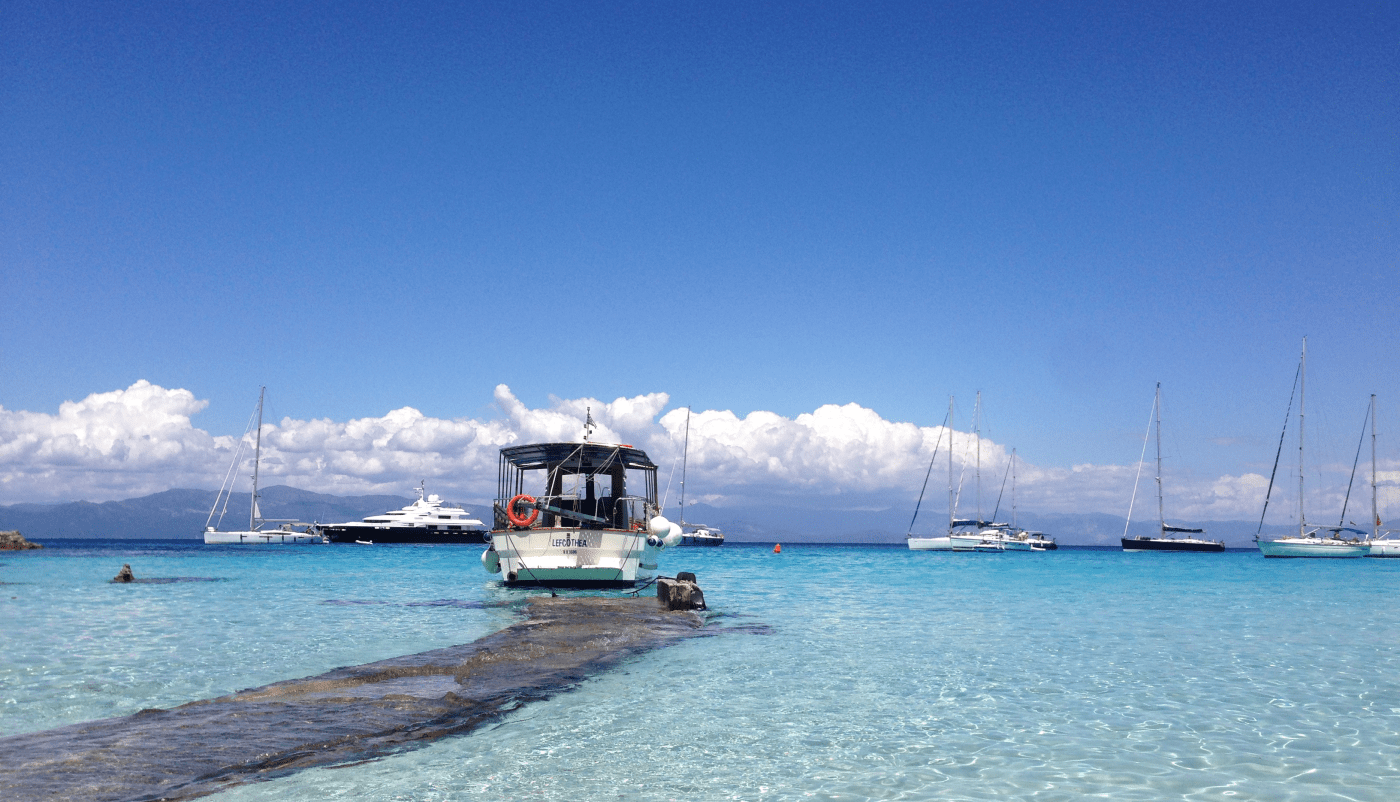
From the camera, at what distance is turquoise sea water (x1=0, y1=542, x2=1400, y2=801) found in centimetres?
769

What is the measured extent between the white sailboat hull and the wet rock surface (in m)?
94.5

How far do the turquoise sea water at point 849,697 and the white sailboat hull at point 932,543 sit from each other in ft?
261

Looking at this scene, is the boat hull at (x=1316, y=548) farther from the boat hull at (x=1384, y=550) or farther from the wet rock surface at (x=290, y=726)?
the wet rock surface at (x=290, y=726)

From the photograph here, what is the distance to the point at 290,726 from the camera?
8977mm

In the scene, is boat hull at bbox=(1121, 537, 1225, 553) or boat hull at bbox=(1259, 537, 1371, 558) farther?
boat hull at bbox=(1121, 537, 1225, 553)

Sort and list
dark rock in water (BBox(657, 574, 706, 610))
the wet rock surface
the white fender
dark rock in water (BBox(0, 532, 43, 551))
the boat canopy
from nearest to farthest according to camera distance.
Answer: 1. the wet rock surface
2. dark rock in water (BBox(657, 574, 706, 610))
3. the boat canopy
4. the white fender
5. dark rock in water (BBox(0, 532, 43, 551))

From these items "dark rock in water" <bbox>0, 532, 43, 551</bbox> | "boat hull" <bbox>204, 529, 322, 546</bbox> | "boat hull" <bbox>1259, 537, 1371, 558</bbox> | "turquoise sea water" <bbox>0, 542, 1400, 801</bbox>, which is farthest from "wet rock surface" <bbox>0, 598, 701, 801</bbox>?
"boat hull" <bbox>204, 529, 322, 546</bbox>

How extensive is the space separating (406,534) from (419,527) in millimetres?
2472

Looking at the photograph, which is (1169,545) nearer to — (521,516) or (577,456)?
(577,456)

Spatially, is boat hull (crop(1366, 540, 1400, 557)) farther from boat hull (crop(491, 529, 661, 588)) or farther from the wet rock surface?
the wet rock surface

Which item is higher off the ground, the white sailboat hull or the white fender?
the white fender

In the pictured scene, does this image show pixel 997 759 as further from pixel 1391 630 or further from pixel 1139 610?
pixel 1139 610

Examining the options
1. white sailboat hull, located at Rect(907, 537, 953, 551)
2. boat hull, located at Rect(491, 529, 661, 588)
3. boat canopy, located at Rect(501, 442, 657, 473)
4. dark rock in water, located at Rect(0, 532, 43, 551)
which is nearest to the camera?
boat hull, located at Rect(491, 529, 661, 588)

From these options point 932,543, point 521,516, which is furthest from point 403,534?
point 521,516
